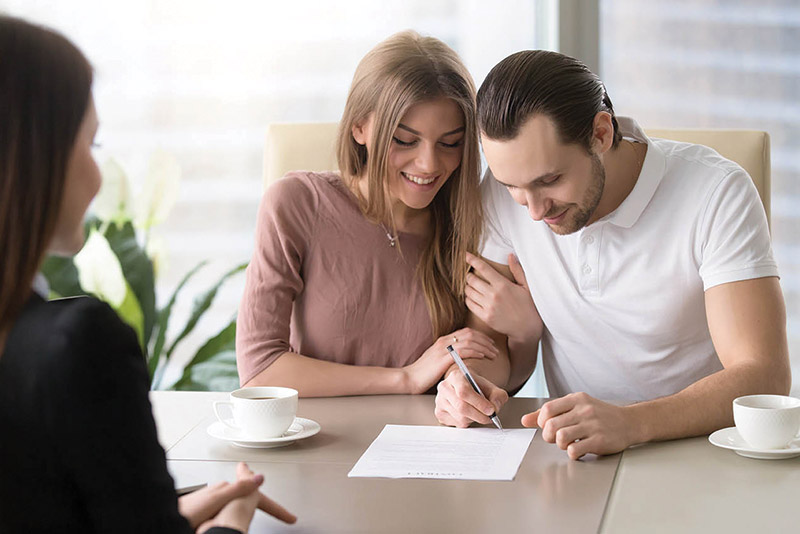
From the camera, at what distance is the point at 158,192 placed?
9.51 ft

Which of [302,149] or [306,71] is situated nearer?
[302,149]

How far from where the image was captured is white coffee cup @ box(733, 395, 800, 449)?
1.23 m

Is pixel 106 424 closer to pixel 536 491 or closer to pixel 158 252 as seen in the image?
pixel 536 491

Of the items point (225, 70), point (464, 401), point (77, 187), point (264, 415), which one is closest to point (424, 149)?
point (464, 401)

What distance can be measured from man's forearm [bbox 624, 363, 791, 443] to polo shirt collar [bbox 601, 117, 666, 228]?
0.37 meters

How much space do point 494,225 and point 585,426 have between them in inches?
27.8

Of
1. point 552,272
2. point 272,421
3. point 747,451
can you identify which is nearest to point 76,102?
point 272,421

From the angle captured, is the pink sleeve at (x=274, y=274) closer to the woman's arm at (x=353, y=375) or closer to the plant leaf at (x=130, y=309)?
the woman's arm at (x=353, y=375)

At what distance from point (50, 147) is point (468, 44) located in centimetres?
246

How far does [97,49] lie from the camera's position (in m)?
3.12

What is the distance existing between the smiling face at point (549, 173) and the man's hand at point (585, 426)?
45cm

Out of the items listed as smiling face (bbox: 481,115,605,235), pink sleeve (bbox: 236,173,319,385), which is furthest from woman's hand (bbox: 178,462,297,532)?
smiling face (bbox: 481,115,605,235)

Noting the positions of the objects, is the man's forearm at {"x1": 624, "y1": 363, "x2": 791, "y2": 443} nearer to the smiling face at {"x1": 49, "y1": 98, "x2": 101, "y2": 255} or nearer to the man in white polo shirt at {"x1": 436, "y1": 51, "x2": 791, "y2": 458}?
the man in white polo shirt at {"x1": 436, "y1": 51, "x2": 791, "y2": 458}

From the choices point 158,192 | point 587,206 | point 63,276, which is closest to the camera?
point 587,206
